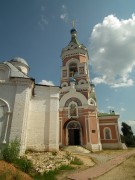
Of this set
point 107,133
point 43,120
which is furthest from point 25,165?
point 107,133

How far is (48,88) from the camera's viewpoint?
42.2ft

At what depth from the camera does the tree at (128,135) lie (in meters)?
34.9

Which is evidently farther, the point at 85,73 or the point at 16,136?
the point at 85,73

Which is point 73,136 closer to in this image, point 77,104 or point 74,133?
point 74,133

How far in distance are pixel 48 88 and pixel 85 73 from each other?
45.3 ft

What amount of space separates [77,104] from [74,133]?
14.0ft

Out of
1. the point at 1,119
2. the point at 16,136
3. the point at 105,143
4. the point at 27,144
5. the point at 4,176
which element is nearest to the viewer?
the point at 4,176

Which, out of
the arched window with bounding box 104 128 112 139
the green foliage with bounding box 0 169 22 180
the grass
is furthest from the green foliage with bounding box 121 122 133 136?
the green foliage with bounding box 0 169 22 180

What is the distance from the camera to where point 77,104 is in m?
22.7

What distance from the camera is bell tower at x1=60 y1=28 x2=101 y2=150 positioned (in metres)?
20.9

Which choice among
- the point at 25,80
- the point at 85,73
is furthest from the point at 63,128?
the point at 25,80

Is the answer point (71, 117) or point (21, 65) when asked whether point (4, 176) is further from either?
point (71, 117)

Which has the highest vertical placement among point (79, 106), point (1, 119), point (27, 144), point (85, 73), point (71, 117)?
point (85, 73)

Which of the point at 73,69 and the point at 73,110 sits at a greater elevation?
the point at 73,69
